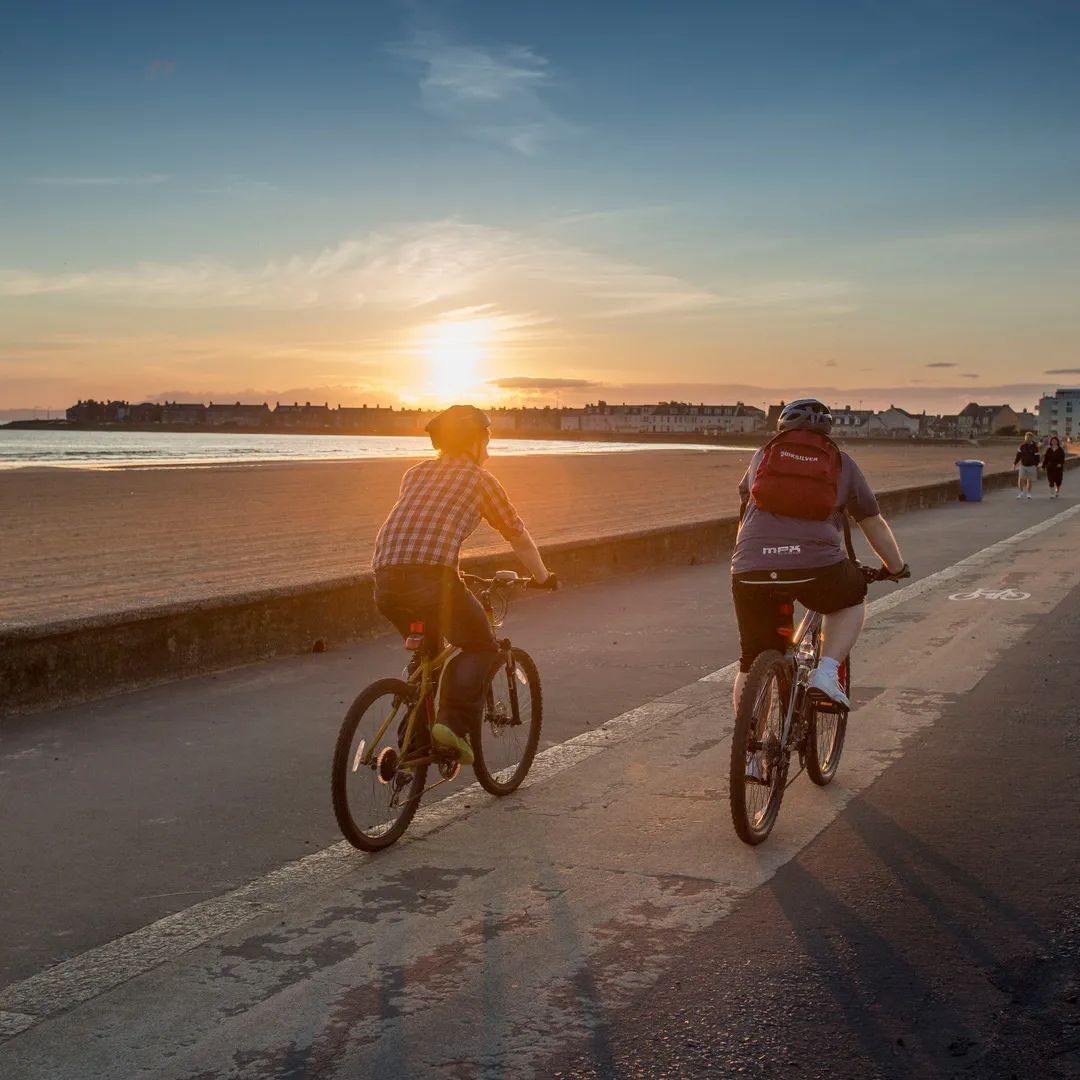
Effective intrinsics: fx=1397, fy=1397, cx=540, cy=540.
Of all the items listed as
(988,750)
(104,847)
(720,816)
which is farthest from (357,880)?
(988,750)

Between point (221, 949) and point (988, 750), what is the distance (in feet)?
14.2

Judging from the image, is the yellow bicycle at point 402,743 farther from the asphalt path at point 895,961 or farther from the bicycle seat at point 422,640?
the asphalt path at point 895,961

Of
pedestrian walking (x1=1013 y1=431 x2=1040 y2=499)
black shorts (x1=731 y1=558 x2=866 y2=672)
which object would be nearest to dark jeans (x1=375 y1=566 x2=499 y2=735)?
black shorts (x1=731 y1=558 x2=866 y2=672)

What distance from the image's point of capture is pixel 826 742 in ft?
21.1

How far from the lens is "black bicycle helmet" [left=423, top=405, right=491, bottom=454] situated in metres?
5.76

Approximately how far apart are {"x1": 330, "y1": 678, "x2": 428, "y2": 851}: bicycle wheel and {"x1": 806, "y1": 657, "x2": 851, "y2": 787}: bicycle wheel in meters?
1.74

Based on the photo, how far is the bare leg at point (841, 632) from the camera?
5832 millimetres

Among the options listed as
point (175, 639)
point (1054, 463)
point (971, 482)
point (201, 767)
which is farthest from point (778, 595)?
point (1054, 463)

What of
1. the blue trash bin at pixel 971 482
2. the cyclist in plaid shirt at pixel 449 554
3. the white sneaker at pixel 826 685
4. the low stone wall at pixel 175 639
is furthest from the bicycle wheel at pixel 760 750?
the blue trash bin at pixel 971 482

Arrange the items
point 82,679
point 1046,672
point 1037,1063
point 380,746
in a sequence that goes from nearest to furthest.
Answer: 1. point 1037,1063
2. point 380,746
3. point 82,679
4. point 1046,672

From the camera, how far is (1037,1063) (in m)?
3.55

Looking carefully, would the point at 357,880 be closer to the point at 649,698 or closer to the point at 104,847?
the point at 104,847

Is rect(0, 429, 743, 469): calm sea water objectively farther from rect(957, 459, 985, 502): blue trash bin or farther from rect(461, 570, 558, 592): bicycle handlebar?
rect(461, 570, 558, 592): bicycle handlebar

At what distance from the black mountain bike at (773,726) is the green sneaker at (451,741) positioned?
3.56 ft
